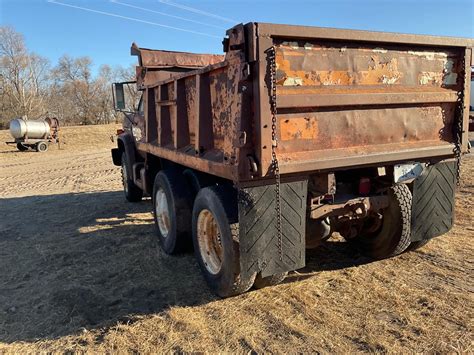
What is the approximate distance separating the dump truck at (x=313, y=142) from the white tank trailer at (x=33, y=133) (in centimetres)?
2123

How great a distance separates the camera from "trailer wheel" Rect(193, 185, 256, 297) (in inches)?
132

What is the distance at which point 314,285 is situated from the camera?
3.96 meters

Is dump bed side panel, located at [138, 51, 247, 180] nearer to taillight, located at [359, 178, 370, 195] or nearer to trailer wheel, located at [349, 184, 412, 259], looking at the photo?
taillight, located at [359, 178, 370, 195]

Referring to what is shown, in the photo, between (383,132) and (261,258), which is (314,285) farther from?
(383,132)

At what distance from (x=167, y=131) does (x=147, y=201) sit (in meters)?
3.78

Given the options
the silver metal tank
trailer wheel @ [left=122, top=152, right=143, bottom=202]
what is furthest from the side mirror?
the silver metal tank

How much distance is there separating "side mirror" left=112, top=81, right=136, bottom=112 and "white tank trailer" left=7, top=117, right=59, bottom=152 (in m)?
17.8

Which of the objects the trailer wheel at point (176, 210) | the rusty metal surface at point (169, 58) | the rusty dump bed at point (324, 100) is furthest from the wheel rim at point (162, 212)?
the rusty metal surface at point (169, 58)

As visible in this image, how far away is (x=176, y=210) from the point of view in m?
4.76

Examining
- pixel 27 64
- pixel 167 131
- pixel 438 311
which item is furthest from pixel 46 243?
pixel 27 64

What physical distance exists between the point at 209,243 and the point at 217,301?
587mm

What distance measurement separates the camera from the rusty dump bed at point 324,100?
Answer: 3053mm

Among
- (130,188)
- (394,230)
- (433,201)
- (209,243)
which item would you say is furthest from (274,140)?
(130,188)

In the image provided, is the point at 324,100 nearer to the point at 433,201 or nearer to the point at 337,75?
the point at 337,75
